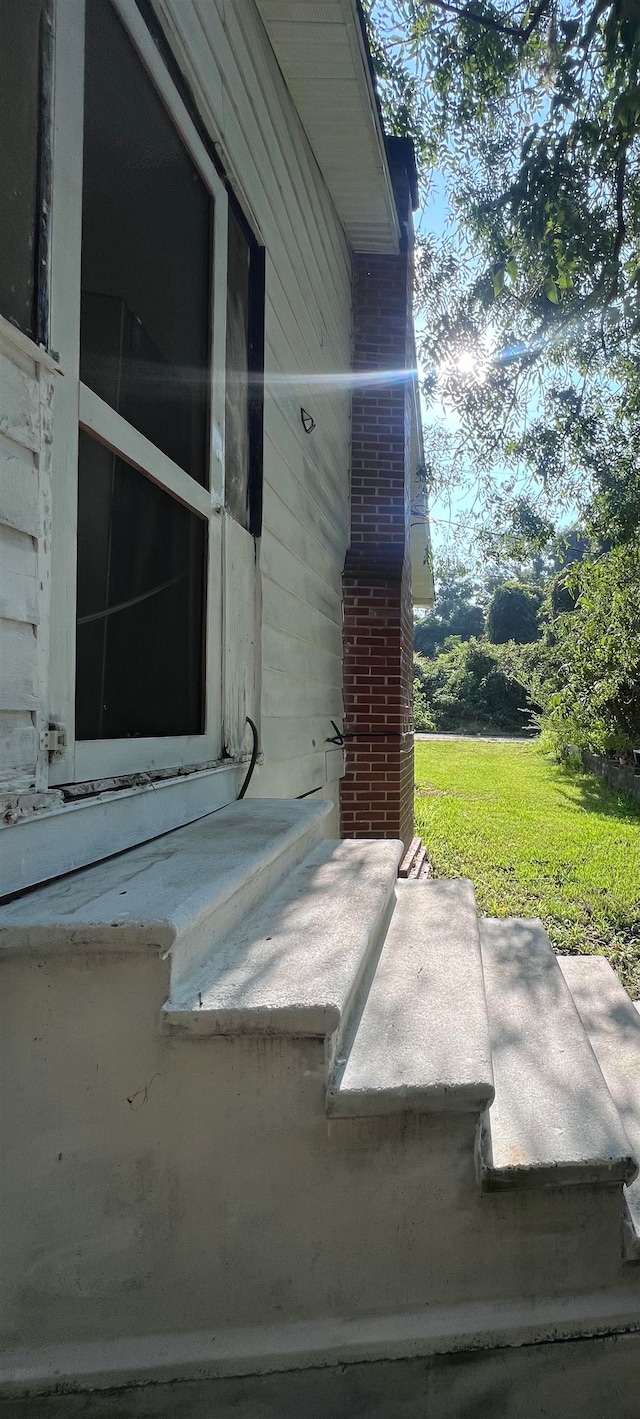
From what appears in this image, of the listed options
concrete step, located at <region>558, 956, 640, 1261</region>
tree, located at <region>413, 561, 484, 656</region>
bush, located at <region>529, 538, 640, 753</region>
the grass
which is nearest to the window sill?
concrete step, located at <region>558, 956, 640, 1261</region>

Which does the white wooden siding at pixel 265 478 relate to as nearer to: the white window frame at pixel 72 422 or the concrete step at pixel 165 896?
the white window frame at pixel 72 422

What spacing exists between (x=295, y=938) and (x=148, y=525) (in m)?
1.28

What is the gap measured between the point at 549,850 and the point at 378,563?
3560 millimetres

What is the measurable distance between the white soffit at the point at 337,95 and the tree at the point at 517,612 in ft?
115

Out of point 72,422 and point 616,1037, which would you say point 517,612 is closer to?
point 616,1037

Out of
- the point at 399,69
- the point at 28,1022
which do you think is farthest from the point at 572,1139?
the point at 399,69

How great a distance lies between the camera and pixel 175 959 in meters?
1.23

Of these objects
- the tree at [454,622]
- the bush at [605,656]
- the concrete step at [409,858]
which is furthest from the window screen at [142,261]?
the tree at [454,622]

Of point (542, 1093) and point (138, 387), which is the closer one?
point (542, 1093)

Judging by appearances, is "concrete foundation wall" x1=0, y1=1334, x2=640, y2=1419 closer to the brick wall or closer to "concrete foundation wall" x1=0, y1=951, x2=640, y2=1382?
"concrete foundation wall" x1=0, y1=951, x2=640, y2=1382

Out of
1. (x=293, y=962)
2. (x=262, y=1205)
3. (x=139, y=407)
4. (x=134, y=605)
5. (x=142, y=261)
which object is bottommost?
(x=262, y=1205)

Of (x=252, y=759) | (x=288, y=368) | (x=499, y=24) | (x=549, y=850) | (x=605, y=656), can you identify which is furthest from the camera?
(x=605, y=656)

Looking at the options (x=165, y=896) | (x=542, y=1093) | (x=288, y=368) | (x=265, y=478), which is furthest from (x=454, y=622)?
(x=165, y=896)

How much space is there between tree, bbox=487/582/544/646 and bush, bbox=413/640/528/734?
30.0ft
